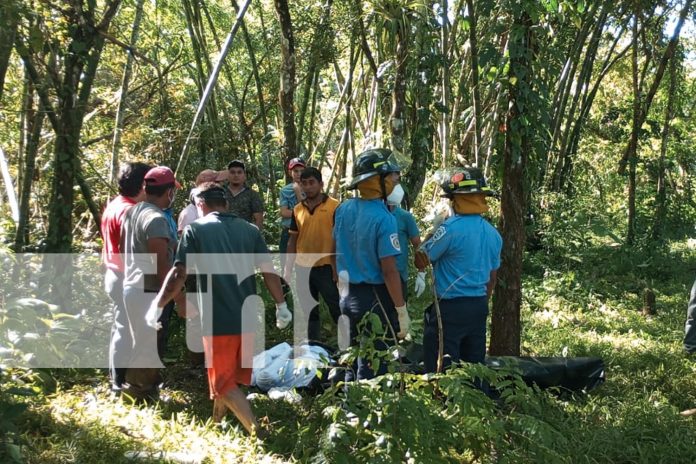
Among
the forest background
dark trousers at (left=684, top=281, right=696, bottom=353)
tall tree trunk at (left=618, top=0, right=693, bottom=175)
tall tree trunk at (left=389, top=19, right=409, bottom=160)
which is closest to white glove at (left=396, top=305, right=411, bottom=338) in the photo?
the forest background

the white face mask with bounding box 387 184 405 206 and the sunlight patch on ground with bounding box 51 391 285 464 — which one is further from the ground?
the white face mask with bounding box 387 184 405 206

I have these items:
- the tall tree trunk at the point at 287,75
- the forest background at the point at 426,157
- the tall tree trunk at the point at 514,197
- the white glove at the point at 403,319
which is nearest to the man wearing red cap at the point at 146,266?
the forest background at the point at 426,157

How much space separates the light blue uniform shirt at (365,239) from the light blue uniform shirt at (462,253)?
24 centimetres

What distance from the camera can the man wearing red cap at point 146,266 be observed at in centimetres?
358

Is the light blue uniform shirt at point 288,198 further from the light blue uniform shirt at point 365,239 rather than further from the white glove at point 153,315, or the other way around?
the white glove at point 153,315

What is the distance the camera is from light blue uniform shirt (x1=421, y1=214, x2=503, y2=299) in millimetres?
3414

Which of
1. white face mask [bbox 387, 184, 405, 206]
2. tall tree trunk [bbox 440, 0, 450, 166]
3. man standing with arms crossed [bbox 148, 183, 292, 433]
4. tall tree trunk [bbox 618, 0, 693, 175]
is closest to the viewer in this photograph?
man standing with arms crossed [bbox 148, 183, 292, 433]

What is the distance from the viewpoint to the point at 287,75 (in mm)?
5645

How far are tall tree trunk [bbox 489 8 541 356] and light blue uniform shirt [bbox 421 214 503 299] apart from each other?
635 millimetres

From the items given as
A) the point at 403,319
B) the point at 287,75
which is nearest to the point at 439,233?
the point at 403,319

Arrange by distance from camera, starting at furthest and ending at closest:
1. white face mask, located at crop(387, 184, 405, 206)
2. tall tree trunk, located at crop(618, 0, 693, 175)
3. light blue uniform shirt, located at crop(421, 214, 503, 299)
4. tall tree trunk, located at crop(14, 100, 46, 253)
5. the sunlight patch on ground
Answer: tall tree trunk, located at crop(618, 0, 693, 175) → tall tree trunk, located at crop(14, 100, 46, 253) → white face mask, located at crop(387, 184, 405, 206) → light blue uniform shirt, located at crop(421, 214, 503, 299) → the sunlight patch on ground

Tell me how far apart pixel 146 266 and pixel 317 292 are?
4.77 feet

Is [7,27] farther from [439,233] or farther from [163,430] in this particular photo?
[439,233]

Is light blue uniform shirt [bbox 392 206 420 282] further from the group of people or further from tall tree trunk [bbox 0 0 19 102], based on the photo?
tall tree trunk [bbox 0 0 19 102]
